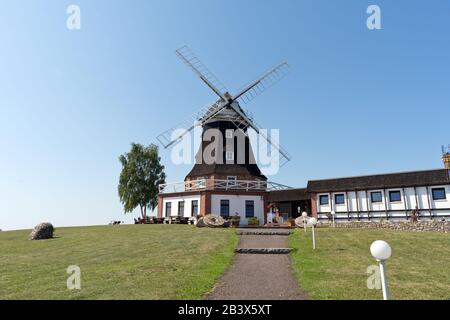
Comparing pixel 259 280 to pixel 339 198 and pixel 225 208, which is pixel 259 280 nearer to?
pixel 225 208

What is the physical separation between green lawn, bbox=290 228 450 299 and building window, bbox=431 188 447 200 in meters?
9.69

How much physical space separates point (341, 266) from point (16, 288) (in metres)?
10.7

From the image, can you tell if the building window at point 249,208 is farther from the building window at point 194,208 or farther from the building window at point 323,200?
the building window at point 323,200

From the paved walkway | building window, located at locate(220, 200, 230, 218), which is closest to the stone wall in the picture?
building window, located at locate(220, 200, 230, 218)

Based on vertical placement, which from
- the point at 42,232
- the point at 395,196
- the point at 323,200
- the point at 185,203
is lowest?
the point at 42,232

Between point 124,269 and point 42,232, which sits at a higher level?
point 42,232

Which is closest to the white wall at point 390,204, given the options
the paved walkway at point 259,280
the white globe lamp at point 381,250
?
the paved walkway at point 259,280

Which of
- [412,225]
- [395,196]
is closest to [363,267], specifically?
[412,225]

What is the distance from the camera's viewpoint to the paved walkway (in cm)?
779

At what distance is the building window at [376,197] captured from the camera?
1176 inches

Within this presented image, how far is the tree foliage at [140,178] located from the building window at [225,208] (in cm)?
2172

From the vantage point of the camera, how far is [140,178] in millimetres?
48000

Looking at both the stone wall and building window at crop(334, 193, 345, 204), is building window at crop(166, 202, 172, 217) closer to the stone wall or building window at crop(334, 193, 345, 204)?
building window at crop(334, 193, 345, 204)

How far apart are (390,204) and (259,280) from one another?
972 inches
